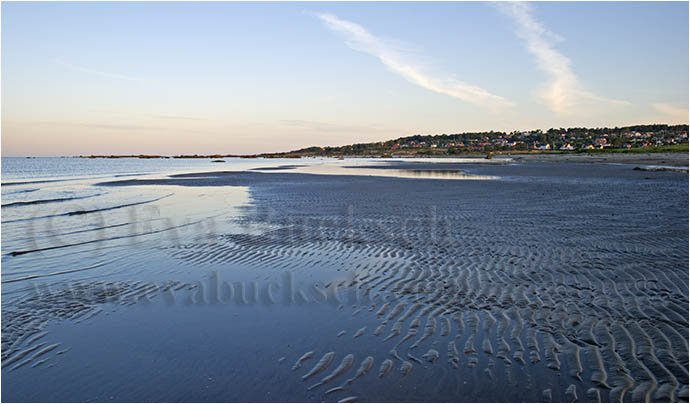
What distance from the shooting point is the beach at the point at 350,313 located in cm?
451

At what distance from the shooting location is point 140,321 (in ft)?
20.7

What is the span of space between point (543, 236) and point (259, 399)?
9941mm

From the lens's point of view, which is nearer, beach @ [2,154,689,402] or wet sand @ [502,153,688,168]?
beach @ [2,154,689,402]

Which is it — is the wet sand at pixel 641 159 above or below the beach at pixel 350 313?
below

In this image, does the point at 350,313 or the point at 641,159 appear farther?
the point at 641,159

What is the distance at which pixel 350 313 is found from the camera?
648cm

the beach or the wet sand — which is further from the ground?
the beach

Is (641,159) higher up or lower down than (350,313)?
lower down

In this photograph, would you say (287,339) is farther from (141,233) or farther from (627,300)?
(141,233)

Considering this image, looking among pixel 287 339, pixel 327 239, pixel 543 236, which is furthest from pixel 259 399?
pixel 543 236

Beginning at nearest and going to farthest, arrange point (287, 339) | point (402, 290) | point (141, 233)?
point (287, 339), point (402, 290), point (141, 233)

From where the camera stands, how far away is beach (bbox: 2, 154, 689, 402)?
451 cm

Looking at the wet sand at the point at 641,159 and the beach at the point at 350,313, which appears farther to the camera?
the wet sand at the point at 641,159

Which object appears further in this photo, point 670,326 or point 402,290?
point 402,290
